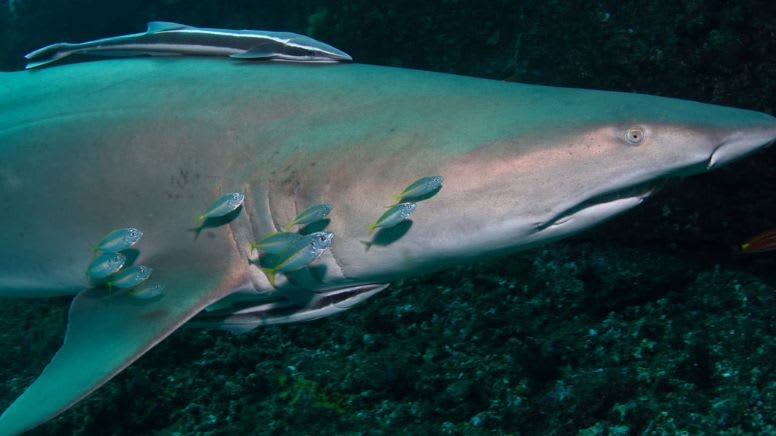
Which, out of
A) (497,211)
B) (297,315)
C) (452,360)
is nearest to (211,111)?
(297,315)

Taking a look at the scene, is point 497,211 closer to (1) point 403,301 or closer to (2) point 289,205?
(2) point 289,205

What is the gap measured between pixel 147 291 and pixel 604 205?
1.77 metres

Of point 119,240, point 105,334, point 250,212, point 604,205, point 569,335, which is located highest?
point 604,205

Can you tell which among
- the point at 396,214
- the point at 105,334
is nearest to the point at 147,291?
the point at 105,334

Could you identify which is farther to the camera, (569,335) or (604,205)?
(569,335)

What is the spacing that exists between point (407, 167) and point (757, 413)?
219cm

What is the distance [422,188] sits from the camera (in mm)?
1649

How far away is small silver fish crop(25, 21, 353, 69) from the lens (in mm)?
2340

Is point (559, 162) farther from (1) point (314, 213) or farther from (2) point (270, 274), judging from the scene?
(2) point (270, 274)

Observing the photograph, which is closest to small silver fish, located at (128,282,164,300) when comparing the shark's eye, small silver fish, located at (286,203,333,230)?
small silver fish, located at (286,203,333,230)

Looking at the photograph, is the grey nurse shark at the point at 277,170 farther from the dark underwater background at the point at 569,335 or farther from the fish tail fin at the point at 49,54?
the dark underwater background at the point at 569,335

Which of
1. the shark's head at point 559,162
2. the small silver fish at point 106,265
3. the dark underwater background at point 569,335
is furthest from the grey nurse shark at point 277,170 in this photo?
the dark underwater background at point 569,335

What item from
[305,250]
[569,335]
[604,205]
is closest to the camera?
[604,205]

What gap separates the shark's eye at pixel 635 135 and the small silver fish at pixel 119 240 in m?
1.99
